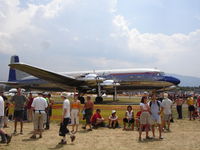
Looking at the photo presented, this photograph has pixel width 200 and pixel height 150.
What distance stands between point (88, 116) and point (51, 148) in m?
4.29

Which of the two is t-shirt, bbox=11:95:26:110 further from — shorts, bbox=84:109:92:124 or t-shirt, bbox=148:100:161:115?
t-shirt, bbox=148:100:161:115

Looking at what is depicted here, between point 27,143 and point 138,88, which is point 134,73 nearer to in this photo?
point 138,88

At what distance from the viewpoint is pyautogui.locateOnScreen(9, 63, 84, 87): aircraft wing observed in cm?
2406

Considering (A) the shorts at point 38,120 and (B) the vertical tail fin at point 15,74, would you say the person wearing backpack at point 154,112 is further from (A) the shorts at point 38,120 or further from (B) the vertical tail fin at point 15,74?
(B) the vertical tail fin at point 15,74

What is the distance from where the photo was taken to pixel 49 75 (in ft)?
87.6

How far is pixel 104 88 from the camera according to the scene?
27.0m

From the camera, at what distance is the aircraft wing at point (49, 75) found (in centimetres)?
2406

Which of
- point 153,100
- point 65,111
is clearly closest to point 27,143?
point 65,111

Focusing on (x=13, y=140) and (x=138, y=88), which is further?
(x=138, y=88)

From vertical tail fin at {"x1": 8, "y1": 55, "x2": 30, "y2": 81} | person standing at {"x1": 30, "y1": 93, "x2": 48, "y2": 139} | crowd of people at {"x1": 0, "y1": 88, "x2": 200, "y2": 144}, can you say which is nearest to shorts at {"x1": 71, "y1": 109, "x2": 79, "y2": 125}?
crowd of people at {"x1": 0, "y1": 88, "x2": 200, "y2": 144}

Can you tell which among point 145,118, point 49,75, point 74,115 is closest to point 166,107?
point 145,118

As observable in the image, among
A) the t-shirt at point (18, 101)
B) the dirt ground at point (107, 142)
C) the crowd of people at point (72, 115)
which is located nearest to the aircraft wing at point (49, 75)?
the crowd of people at point (72, 115)

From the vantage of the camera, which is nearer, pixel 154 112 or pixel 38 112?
pixel 38 112

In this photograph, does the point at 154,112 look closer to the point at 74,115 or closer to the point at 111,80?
the point at 74,115
